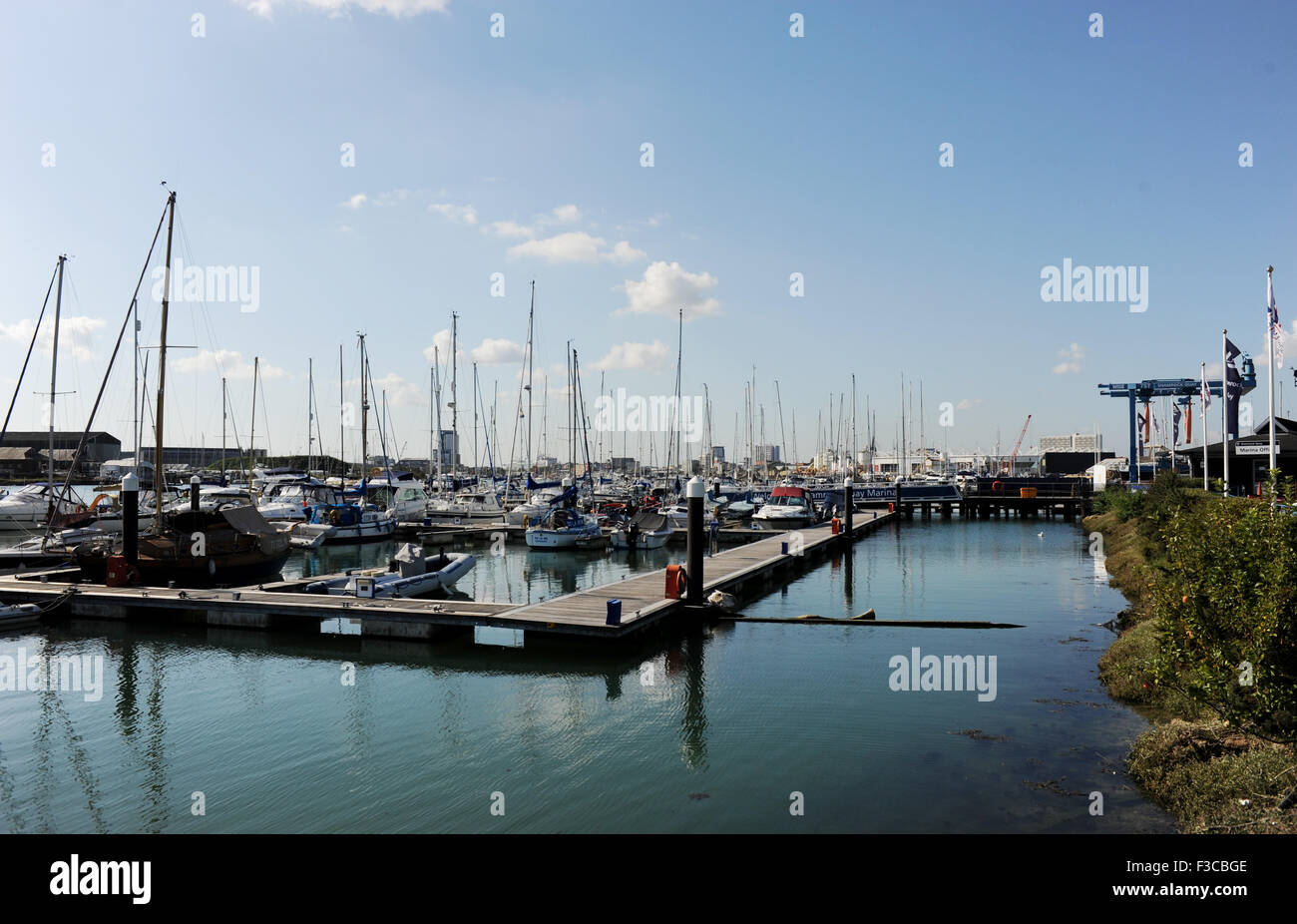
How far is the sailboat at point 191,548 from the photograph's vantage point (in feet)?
90.9

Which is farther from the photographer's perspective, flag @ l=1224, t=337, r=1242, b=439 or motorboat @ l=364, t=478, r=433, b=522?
motorboat @ l=364, t=478, r=433, b=522

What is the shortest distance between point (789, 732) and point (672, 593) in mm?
9365

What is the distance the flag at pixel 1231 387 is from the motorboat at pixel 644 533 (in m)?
27.8

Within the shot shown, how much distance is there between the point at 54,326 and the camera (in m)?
42.0

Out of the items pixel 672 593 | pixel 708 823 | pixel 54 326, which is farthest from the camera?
pixel 54 326

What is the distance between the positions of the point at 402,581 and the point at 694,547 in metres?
9.61

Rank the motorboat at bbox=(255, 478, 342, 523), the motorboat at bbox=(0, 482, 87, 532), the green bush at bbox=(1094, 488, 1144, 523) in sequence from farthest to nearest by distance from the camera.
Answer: the motorboat at bbox=(0, 482, 87, 532)
the motorboat at bbox=(255, 478, 342, 523)
the green bush at bbox=(1094, 488, 1144, 523)

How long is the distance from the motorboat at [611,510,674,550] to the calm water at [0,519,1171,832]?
22432mm

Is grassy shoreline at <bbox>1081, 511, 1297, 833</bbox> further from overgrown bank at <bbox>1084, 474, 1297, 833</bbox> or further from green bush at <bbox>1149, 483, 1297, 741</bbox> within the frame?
green bush at <bbox>1149, 483, 1297, 741</bbox>

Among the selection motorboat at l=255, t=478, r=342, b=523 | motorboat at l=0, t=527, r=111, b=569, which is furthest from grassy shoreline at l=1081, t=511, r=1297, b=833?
motorboat at l=255, t=478, r=342, b=523

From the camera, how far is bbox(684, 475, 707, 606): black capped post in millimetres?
23861
